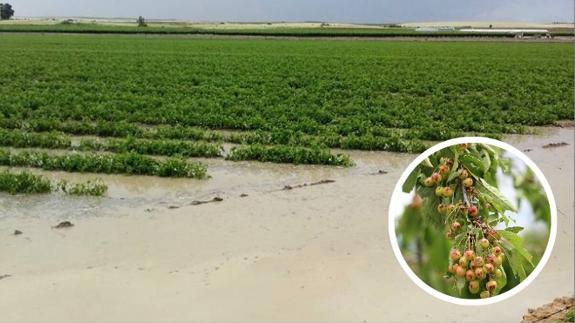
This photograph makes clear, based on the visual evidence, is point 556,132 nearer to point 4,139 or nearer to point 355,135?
point 355,135

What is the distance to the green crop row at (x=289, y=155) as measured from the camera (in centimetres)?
1029

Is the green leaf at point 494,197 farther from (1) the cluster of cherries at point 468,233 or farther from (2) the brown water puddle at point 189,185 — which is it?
(2) the brown water puddle at point 189,185

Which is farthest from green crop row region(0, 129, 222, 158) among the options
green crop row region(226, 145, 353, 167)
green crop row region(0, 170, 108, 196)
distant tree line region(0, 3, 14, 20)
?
distant tree line region(0, 3, 14, 20)

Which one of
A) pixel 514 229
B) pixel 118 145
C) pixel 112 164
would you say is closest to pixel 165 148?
pixel 118 145

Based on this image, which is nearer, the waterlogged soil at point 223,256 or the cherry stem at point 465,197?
the cherry stem at point 465,197

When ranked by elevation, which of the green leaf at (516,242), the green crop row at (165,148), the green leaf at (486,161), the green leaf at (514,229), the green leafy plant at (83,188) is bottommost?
the green leafy plant at (83,188)

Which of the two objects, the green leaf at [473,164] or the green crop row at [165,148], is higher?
the green leaf at [473,164]

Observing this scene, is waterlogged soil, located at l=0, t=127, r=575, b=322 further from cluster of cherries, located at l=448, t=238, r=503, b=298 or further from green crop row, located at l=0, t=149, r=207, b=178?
cluster of cherries, located at l=448, t=238, r=503, b=298

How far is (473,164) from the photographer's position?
174 centimetres

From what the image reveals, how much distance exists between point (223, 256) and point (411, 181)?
465cm

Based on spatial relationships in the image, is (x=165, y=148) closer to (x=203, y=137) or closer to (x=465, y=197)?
(x=203, y=137)

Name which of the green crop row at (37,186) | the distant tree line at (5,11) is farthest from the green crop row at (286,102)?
the distant tree line at (5,11)

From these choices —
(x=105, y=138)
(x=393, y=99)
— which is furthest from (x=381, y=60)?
(x=105, y=138)

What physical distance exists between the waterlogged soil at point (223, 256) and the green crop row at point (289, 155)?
0.92 meters
